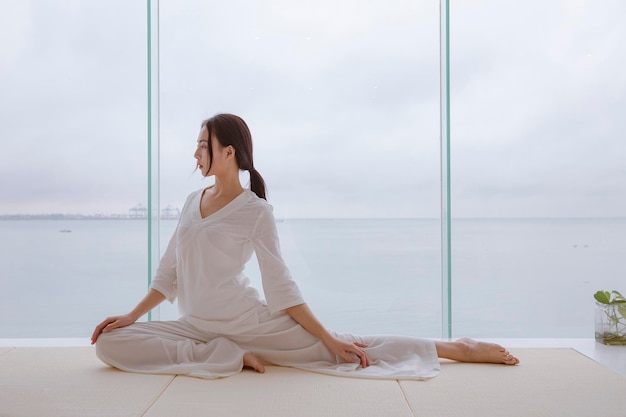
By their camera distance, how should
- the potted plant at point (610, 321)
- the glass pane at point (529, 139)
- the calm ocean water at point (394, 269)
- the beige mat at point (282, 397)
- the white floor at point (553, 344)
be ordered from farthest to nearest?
1. the calm ocean water at point (394, 269)
2. the glass pane at point (529, 139)
3. the potted plant at point (610, 321)
4. the white floor at point (553, 344)
5. the beige mat at point (282, 397)

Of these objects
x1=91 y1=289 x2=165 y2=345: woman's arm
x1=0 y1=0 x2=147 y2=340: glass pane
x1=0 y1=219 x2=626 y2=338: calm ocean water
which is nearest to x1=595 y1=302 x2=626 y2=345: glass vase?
x1=0 y1=219 x2=626 y2=338: calm ocean water

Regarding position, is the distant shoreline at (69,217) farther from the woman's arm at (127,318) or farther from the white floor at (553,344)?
the woman's arm at (127,318)

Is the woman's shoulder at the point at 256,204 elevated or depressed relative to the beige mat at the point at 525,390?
elevated

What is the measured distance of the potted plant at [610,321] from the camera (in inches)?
114

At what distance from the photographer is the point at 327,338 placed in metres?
2.29

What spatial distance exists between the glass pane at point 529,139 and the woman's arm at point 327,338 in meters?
1.05

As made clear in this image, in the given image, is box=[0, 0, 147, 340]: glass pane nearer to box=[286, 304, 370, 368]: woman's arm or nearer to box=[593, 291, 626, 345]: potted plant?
box=[286, 304, 370, 368]: woman's arm

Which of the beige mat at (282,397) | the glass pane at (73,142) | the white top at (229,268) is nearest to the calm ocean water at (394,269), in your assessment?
the glass pane at (73,142)

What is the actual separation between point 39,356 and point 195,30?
67.0 inches

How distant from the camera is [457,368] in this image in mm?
2301

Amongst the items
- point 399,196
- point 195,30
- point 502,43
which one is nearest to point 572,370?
point 399,196

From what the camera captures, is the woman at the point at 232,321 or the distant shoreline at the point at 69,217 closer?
the woman at the point at 232,321

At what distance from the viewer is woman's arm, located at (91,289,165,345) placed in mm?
2254

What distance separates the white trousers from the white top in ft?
0.18
